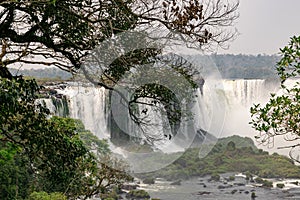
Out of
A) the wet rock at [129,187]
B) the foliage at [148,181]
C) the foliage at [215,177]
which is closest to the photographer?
the wet rock at [129,187]

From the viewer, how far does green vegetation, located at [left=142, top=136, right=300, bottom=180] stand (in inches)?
736

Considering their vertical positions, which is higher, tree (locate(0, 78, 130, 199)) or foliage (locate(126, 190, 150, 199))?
tree (locate(0, 78, 130, 199))

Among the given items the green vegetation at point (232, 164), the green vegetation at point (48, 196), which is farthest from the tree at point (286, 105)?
the green vegetation at point (232, 164)

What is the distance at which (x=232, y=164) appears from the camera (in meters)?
20.8

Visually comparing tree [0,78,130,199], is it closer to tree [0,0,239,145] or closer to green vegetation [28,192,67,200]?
tree [0,0,239,145]

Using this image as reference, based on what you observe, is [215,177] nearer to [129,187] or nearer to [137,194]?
[129,187]

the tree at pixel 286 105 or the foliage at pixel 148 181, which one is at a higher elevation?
the tree at pixel 286 105

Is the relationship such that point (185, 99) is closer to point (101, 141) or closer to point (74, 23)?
point (74, 23)

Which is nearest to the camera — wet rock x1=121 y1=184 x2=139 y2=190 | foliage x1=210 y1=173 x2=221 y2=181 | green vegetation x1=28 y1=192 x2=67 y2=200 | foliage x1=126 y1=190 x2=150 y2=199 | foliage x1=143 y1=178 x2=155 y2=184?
green vegetation x1=28 y1=192 x2=67 y2=200

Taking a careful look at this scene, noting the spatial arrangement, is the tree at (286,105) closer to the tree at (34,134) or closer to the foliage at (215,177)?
the tree at (34,134)

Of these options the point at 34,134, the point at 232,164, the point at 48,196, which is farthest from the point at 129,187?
the point at 34,134

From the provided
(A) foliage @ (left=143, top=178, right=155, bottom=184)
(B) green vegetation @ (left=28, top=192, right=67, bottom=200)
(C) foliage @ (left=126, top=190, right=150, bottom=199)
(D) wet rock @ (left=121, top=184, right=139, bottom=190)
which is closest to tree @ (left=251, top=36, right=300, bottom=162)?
(B) green vegetation @ (left=28, top=192, right=67, bottom=200)

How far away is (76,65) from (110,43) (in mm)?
363

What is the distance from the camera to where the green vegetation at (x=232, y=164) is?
1870cm
